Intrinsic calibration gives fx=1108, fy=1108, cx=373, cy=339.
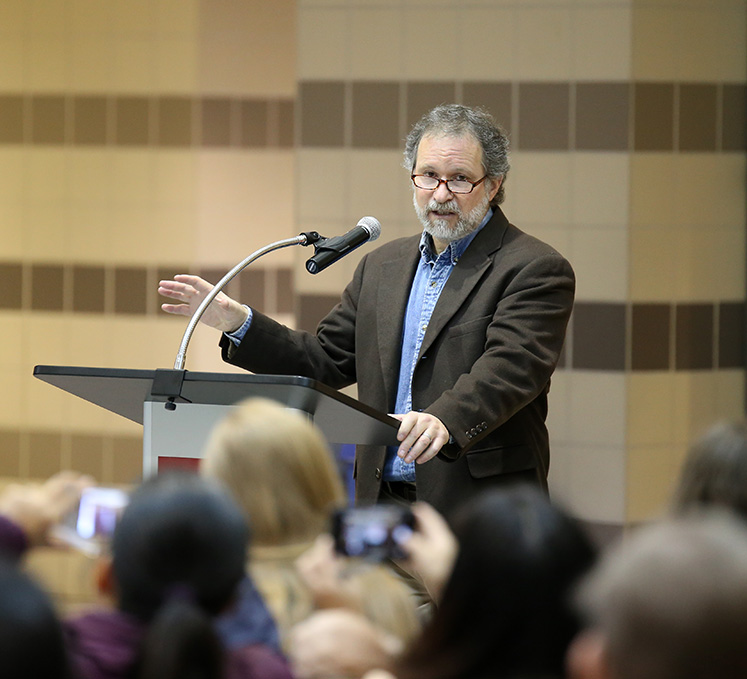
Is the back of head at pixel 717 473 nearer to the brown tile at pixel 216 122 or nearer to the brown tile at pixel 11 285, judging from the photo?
the brown tile at pixel 216 122

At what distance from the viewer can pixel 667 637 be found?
95 cm

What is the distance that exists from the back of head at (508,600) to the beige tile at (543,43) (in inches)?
139

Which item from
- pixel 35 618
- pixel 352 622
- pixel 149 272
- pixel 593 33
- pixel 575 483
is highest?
pixel 593 33

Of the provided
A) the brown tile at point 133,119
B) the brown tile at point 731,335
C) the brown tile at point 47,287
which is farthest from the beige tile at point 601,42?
the brown tile at point 47,287

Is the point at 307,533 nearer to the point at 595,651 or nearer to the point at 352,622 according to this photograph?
the point at 352,622

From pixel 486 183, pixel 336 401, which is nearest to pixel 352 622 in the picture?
pixel 336 401

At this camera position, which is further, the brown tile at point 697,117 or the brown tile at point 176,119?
the brown tile at point 176,119

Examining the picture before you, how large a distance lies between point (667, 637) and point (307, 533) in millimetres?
694

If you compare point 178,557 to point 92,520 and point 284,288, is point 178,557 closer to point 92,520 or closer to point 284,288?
point 92,520

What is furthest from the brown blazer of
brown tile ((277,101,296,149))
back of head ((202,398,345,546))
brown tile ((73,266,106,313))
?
brown tile ((73,266,106,313))

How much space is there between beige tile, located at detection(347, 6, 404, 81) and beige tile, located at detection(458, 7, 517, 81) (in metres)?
0.27

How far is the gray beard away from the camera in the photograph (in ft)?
10.1

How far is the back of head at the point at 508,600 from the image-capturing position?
1.22 meters

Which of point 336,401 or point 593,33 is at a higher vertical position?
point 593,33
